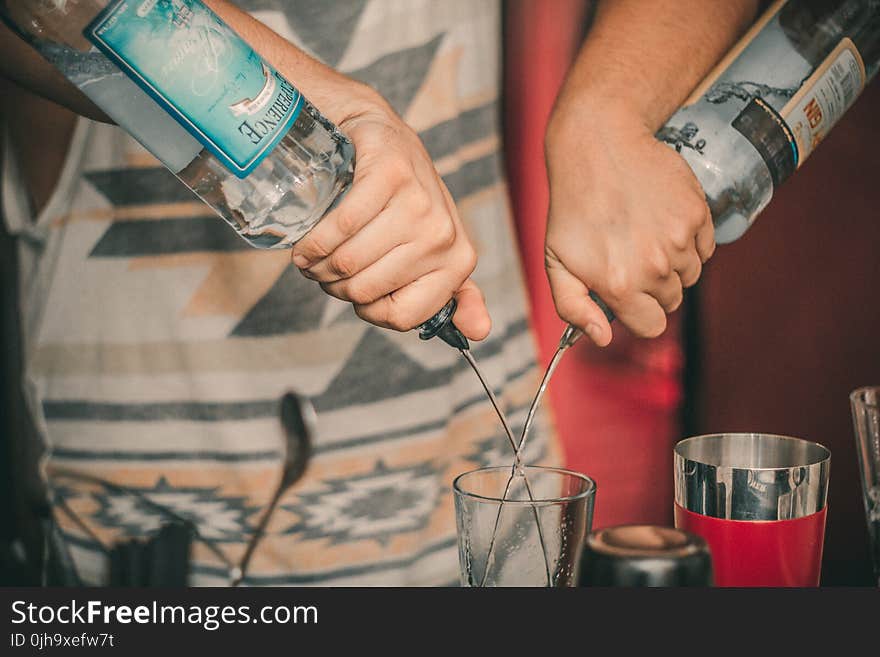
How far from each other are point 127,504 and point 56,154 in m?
0.51

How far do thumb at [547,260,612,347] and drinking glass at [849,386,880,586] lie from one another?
0.27m

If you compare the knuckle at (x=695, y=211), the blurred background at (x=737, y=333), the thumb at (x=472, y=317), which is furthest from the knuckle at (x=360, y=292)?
the blurred background at (x=737, y=333)

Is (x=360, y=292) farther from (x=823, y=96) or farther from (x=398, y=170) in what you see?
(x=823, y=96)

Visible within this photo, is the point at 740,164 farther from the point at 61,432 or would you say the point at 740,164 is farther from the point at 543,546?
the point at 61,432

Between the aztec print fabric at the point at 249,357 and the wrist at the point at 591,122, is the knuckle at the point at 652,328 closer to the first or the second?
the wrist at the point at 591,122

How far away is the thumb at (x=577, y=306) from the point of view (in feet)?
3.00

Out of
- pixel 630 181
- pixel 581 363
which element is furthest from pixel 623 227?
pixel 581 363

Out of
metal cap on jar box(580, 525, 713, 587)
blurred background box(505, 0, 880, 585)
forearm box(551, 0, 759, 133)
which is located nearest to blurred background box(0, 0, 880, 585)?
blurred background box(505, 0, 880, 585)

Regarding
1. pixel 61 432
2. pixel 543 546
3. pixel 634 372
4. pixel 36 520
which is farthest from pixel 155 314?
pixel 634 372

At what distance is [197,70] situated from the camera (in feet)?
1.97

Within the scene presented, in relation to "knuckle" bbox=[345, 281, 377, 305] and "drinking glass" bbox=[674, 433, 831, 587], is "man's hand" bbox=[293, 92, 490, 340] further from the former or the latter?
"drinking glass" bbox=[674, 433, 831, 587]

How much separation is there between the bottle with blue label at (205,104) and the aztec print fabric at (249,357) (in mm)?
394

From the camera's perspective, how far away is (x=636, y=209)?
948 mm

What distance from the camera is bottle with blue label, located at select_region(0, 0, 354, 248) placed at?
597mm
